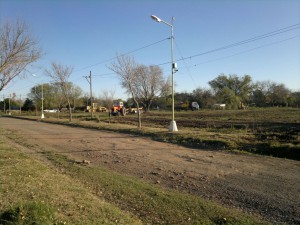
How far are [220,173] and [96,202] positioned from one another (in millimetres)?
4125

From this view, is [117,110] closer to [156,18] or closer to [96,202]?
[156,18]

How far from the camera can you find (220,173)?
8.11 meters

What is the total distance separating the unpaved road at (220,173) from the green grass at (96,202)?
57cm

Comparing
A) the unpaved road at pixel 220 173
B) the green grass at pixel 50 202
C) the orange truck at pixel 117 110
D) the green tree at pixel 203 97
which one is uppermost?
the green tree at pixel 203 97

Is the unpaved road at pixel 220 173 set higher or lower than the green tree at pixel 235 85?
lower

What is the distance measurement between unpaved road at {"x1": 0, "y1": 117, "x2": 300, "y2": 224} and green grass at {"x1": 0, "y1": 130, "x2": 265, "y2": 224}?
1.88 ft

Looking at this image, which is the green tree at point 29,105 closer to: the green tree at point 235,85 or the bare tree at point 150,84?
the bare tree at point 150,84

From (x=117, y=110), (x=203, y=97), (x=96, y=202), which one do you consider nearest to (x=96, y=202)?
(x=96, y=202)

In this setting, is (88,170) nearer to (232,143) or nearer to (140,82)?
(232,143)

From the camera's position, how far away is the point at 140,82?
248ft

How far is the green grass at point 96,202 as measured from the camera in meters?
4.59

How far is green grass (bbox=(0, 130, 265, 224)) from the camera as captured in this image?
4590 millimetres

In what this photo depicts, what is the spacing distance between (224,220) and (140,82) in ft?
235

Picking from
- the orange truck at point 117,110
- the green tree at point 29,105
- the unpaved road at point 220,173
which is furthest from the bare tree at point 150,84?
the unpaved road at point 220,173
